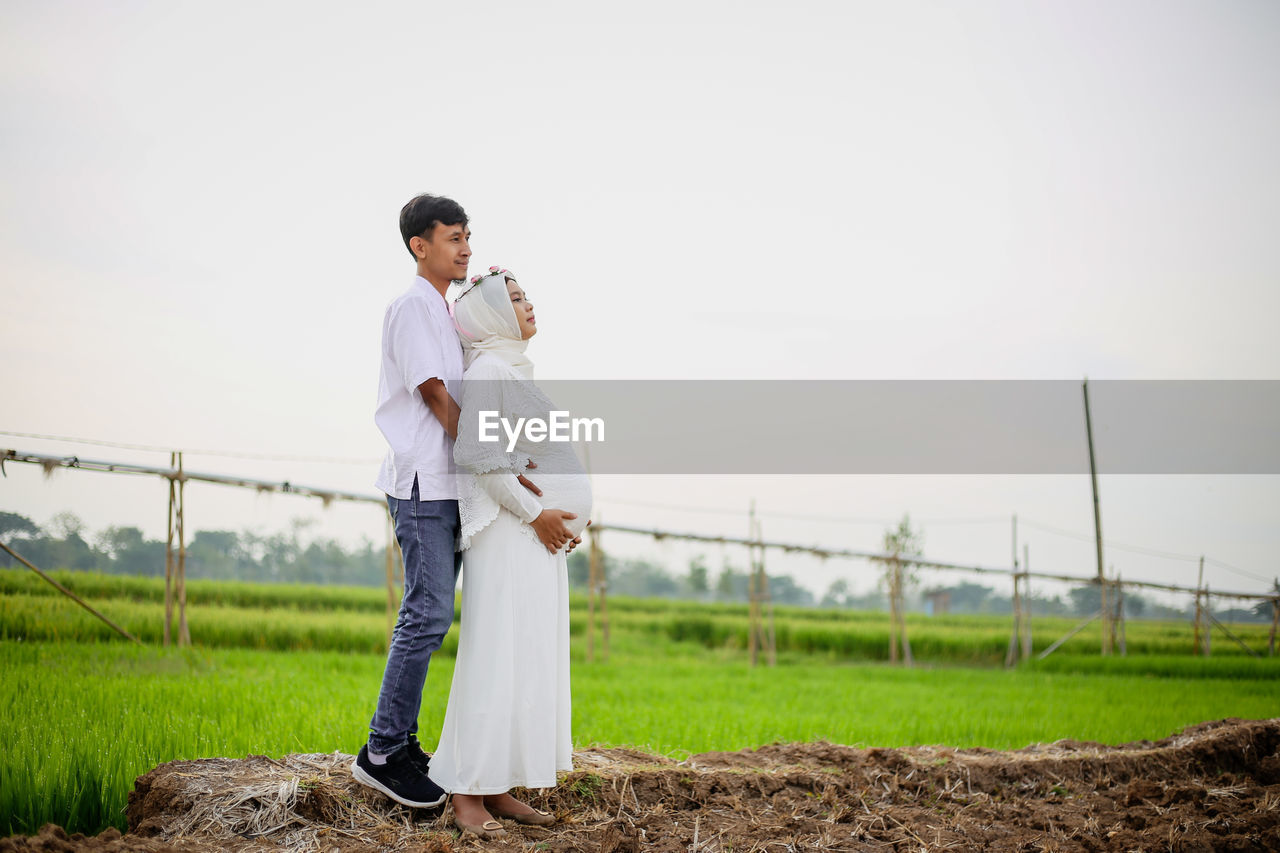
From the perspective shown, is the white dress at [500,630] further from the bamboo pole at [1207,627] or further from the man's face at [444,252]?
the bamboo pole at [1207,627]

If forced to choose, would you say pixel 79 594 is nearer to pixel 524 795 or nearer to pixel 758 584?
pixel 524 795

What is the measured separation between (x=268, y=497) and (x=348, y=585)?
2.50 m

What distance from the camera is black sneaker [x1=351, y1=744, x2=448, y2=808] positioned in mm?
2986

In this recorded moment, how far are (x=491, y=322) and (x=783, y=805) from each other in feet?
7.61

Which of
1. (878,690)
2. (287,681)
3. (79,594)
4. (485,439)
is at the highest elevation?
(485,439)

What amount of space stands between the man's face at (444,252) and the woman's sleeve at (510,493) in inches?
30.6

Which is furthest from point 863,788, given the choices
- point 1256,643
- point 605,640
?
point 1256,643

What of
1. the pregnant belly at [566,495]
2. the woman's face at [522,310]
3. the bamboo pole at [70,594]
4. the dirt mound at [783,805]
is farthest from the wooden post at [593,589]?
the woman's face at [522,310]

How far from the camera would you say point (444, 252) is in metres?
3.20

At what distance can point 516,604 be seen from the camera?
3.05 metres

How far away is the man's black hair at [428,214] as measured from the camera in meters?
3.21

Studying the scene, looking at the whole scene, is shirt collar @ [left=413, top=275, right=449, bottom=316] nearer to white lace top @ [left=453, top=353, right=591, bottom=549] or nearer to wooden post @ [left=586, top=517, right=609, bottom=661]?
white lace top @ [left=453, top=353, right=591, bottom=549]

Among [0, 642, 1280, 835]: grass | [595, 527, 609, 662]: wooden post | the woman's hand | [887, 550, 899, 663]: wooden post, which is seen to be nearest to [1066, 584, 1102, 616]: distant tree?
[0, 642, 1280, 835]: grass

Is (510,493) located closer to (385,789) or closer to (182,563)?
(385,789)
